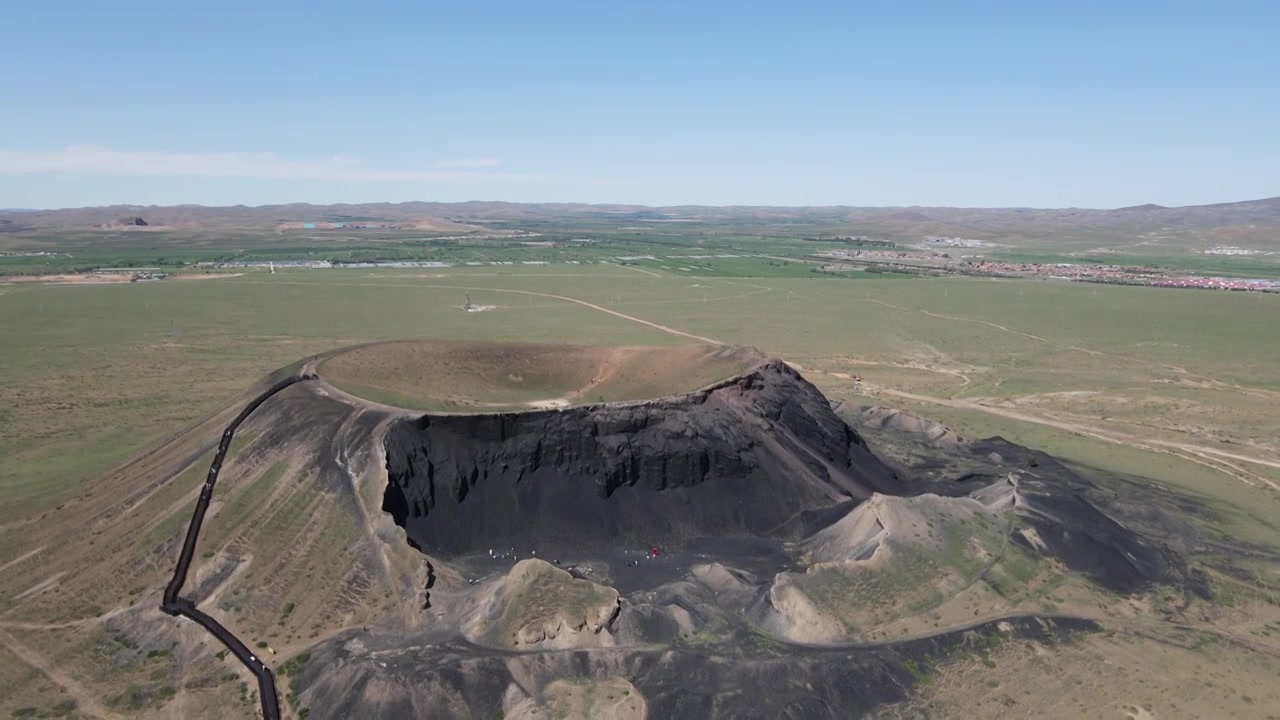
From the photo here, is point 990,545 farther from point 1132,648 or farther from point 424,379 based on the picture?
point 424,379

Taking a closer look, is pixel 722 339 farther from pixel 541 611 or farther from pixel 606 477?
pixel 541 611

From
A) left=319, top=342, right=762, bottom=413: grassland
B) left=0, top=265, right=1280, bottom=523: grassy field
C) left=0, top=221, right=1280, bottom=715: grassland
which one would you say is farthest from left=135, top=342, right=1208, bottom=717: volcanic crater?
left=0, top=265, right=1280, bottom=523: grassy field

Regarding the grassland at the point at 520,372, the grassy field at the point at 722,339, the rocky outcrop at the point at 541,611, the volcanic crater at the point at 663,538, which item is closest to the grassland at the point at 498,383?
the grassy field at the point at 722,339

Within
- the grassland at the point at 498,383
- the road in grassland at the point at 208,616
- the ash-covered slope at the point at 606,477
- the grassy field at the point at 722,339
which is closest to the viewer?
the road in grassland at the point at 208,616

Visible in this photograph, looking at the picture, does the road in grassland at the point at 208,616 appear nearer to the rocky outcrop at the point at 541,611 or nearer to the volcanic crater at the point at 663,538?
the volcanic crater at the point at 663,538

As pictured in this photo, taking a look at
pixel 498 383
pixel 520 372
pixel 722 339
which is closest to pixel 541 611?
pixel 498 383

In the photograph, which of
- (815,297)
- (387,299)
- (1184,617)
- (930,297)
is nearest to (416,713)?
(1184,617)
